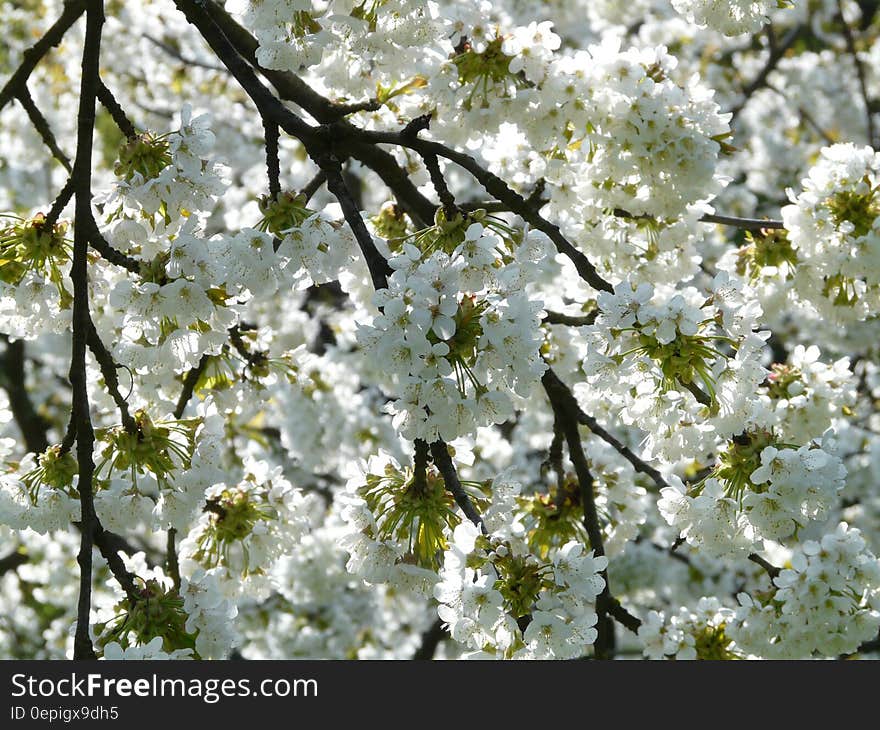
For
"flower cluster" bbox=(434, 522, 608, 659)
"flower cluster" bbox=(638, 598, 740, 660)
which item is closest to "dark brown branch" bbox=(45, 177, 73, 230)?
"flower cluster" bbox=(434, 522, 608, 659)

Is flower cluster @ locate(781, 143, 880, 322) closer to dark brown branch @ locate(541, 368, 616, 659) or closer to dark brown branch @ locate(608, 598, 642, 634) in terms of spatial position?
dark brown branch @ locate(541, 368, 616, 659)

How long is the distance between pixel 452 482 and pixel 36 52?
2288mm

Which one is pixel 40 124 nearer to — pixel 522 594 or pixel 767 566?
pixel 522 594

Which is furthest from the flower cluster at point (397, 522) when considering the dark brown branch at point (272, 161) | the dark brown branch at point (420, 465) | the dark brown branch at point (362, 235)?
the dark brown branch at point (272, 161)

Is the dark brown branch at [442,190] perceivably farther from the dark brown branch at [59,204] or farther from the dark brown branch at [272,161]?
the dark brown branch at [59,204]

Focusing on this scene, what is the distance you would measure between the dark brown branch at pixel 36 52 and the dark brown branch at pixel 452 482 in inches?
78.3

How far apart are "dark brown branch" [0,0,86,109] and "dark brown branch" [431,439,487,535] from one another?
199cm

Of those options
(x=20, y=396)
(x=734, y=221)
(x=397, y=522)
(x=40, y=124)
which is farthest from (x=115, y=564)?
(x=20, y=396)

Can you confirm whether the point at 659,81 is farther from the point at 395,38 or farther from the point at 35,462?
the point at 35,462

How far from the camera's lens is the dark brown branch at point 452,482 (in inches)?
90.2

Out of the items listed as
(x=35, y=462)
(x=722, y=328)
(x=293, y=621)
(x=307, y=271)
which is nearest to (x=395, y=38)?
(x=307, y=271)

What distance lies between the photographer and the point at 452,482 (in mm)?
2312

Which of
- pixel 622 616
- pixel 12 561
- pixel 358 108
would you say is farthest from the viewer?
pixel 12 561

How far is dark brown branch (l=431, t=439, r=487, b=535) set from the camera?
229cm
